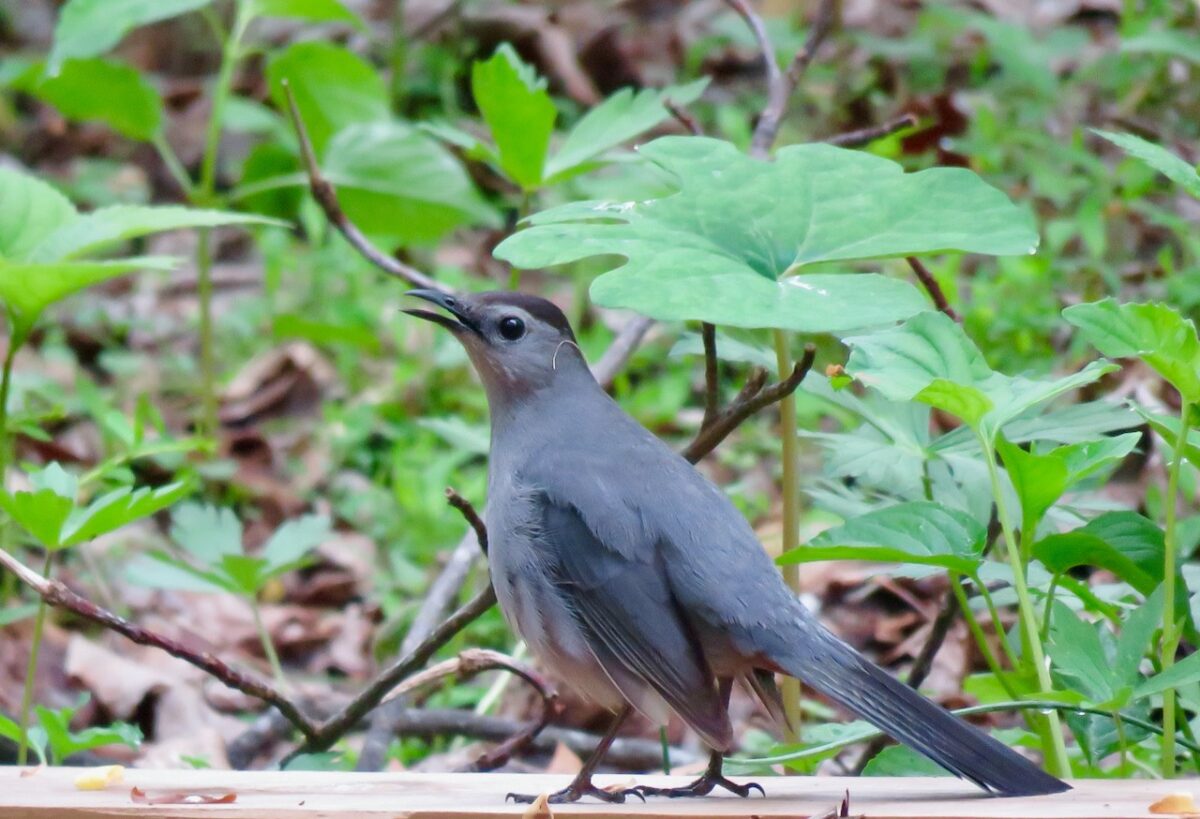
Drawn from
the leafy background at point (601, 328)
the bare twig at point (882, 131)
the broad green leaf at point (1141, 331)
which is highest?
the broad green leaf at point (1141, 331)

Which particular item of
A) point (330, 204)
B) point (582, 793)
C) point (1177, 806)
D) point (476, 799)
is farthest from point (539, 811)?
point (330, 204)

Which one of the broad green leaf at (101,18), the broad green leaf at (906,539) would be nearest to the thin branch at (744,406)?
the broad green leaf at (906,539)

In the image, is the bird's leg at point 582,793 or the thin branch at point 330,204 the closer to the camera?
the bird's leg at point 582,793

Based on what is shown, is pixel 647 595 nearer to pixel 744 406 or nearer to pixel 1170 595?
pixel 744 406

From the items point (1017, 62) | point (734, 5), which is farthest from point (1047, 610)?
point (1017, 62)

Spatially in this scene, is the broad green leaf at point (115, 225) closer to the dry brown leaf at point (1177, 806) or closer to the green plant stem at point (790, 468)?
the green plant stem at point (790, 468)

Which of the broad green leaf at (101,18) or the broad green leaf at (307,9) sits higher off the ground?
the broad green leaf at (101,18)

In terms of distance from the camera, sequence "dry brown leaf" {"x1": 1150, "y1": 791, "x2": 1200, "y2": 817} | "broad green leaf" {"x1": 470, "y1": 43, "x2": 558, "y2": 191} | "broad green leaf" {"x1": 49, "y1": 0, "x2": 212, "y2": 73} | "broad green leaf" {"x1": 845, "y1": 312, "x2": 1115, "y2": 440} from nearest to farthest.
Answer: "dry brown leaf" {"x1": 1150, "y1": 791, "x2": 1200, "y2": 817}, "broad green leaf" {"x1": 845, "y1": 312, "x2": 1115, "y2": 440}, "broad green leaf" {"x1": 470, "y1": 43, "x2": 558, "y2": 191}, "broad green leaf" {"x1": 49, "y1": 0, "x2": 212, "y2": 73}

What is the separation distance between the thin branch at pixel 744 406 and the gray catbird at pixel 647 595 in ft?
0.27

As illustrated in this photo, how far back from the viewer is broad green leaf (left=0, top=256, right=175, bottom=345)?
2789 mm

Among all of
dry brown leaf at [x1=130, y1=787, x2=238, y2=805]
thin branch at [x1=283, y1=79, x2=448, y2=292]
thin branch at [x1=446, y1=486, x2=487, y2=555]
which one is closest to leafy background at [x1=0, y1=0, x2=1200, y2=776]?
thin branch at [x1=283, y1=79, x2=448, y2=292]

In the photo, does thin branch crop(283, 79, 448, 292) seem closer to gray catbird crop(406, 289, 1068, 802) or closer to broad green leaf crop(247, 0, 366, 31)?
gray catbird crop(406, 289, 1068, 802)

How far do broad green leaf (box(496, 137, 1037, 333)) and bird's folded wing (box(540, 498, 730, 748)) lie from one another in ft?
1.75

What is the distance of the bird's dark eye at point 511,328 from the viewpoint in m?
3.21
